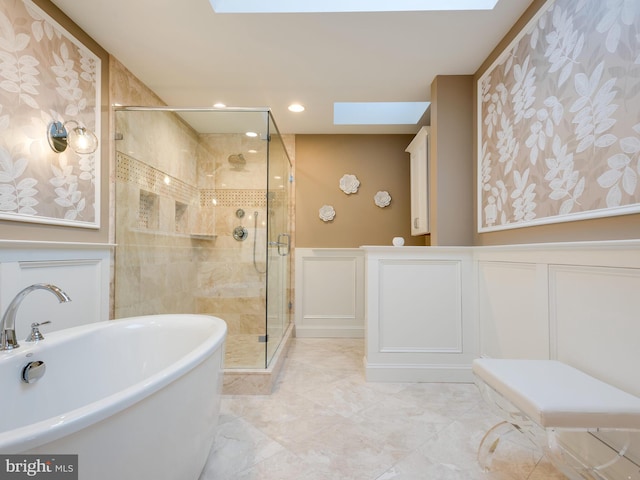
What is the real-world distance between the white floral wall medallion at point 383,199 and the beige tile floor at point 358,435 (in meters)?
2.02

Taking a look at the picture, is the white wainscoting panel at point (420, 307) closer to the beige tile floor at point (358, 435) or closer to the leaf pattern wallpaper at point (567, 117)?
the beige tile floor at point (358, 435)

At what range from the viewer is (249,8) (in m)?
1.90

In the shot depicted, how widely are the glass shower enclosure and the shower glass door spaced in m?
0.01

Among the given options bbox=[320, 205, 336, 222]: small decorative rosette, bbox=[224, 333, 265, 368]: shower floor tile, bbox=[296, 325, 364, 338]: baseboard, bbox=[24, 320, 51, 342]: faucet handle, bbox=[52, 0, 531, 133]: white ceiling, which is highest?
bbox=[52, 0, 531, 133]: white ceiling

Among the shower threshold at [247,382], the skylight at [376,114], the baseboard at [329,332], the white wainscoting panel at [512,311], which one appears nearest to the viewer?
the white wainscoting panel at [512,311]

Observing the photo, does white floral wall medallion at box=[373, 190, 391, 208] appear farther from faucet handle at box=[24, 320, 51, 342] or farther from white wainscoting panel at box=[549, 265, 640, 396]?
faucet handle at box=[24, 320, 51, 342]

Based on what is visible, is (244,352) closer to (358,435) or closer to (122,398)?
(358,435)

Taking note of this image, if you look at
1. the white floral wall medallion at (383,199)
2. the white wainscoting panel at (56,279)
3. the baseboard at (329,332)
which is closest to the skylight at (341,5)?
the white wainscoting panel at (56,279)

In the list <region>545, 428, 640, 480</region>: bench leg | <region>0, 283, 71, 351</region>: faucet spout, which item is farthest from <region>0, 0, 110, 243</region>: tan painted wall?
<region>545, 428, 640, 480</region>: bench leg

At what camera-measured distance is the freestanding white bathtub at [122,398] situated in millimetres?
764

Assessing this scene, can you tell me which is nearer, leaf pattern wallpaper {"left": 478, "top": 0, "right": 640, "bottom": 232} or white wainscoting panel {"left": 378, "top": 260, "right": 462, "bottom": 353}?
leaf pattern wallpaper {"left": 478, "top": 0, "right": 640, "bottom": 232}

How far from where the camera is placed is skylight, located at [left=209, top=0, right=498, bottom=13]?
1.86 metres

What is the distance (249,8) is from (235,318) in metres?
2.38

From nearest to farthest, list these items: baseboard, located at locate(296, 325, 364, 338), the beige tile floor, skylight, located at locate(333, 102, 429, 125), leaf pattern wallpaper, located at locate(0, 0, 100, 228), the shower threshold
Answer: the beige tile floor < leaf pattern wallpaper, located at locate(0, 0, 100, 228) < the shower threshold < skylight, located at locate(333, 102, 429, 125) < baseboard, located at locate(296, 325, 364, 338)
